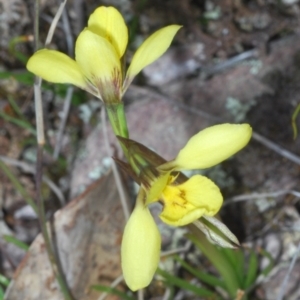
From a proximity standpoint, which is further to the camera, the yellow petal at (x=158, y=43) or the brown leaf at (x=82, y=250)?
the brown leaf at (x=82, y=250)

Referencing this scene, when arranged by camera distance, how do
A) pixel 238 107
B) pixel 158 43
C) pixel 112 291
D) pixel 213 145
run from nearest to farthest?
pixel 213 145 → pixel 158 43 → pixel 112 291 → pixel 238 107

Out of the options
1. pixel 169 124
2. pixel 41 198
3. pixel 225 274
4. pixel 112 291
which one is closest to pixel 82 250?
pixel 112 291

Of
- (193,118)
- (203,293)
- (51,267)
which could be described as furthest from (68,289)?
(193,118)

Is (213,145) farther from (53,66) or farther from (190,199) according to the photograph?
(53,66)

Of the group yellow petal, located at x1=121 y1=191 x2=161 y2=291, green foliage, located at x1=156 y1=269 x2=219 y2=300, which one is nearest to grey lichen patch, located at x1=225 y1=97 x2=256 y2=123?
green foliage, located at x1=156 y1=269 x2=219 y2=300

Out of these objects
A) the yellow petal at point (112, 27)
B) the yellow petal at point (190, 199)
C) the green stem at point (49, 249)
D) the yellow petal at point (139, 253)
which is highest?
the yellow petal at point (112, 27)

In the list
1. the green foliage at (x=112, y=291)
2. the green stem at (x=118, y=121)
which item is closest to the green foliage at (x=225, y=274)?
the green foliage at (x=112, y=291)

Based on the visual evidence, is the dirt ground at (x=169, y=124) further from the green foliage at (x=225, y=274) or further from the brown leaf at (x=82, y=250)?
the green foliage at (x=225, y=274)

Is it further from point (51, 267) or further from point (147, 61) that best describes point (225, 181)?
point (147, 61)
